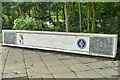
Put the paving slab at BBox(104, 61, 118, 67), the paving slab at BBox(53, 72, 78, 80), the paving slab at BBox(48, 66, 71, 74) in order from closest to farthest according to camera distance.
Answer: the paving slab at BBox(53, 72, 78, 80), the paving slab at BBox(48, 66, 71, 74), the paving slab at BBox(104, 61, 118, 67)

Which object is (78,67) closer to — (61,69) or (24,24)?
(61,69)

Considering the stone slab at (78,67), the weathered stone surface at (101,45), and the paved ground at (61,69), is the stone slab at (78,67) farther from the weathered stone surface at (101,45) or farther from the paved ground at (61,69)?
the weathered stone surface at (101,45)

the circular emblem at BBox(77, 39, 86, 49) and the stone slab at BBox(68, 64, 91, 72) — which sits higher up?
the circular emblem at BBox(77, 39, 86, 49)

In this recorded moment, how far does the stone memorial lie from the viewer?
538cm

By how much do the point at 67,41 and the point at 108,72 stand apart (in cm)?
257

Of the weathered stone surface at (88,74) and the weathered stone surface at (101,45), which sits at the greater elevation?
the weathered stone surface at (101,45)

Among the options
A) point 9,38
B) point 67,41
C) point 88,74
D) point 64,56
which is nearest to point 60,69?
point 88,74

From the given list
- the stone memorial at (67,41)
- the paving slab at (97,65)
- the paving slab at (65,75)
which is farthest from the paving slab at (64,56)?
the paving slab at (65,75)

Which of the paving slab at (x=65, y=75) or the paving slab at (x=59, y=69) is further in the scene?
the paving slab at (x=59, y=69)

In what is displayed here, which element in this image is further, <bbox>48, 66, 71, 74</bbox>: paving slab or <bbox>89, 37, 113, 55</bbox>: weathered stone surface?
<bbox>89, 37, 113, 55</bbox>: weathered stone surface

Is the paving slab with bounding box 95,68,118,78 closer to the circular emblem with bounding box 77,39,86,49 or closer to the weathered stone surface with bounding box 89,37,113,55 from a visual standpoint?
the weathered stone surface with bounding box 89,37,113,55

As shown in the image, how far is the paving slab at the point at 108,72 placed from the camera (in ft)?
12.6

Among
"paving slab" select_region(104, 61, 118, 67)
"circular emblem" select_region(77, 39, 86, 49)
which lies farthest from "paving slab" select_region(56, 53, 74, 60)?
"paving slab" select_region(104, 61, 118, 67)

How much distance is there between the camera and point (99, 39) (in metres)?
5.50
